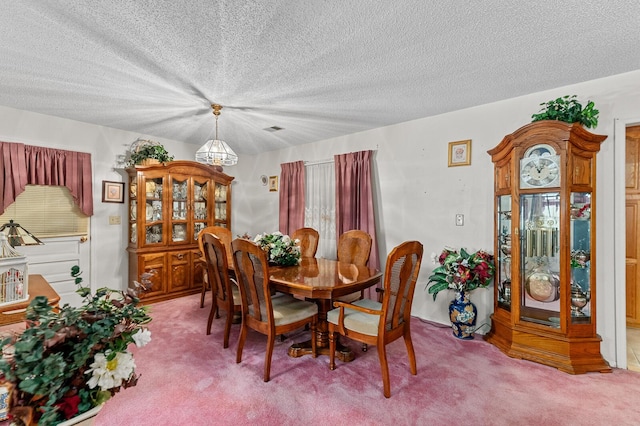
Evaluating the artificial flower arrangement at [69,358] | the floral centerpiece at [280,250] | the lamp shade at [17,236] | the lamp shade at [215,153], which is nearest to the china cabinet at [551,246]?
the floral centerpiece at [280,250]

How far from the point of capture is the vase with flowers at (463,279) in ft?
9.32

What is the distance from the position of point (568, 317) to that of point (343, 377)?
1.88 meters

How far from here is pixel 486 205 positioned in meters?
3.07

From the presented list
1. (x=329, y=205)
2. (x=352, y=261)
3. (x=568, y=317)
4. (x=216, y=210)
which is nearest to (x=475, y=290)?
(x=568, y=317)

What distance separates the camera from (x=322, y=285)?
2291 millimetres

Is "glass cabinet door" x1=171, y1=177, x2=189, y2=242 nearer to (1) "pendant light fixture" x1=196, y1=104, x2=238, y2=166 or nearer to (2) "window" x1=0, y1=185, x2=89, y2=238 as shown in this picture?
(2) "window" x1=0, y1=185, x2=89, y2=238

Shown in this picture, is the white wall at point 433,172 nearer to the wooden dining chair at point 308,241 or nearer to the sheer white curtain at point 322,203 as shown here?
the sheer white curtain at point 322,203

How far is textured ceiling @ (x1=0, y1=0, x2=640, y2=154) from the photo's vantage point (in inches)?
64.7

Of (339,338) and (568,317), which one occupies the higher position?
(568,317)

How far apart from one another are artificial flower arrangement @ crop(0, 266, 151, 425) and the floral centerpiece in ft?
6.69

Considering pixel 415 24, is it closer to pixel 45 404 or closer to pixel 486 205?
pixel 486 205

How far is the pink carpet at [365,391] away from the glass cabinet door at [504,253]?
489 millimetres

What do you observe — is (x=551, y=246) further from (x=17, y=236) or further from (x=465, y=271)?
(x=17, y=236)

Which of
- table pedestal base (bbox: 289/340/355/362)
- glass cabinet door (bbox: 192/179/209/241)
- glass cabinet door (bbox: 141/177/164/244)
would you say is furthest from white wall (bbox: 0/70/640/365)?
table pedestal base (bbox: 289/340/355/362)
